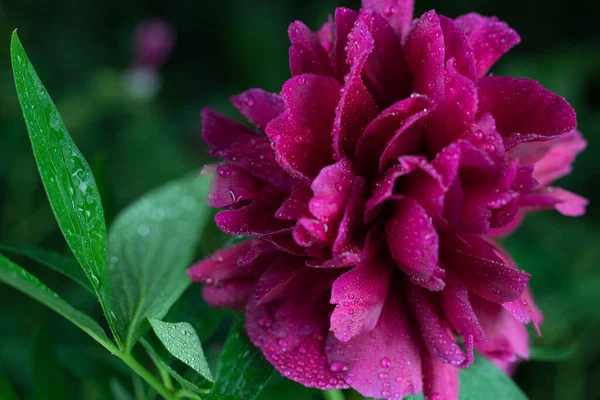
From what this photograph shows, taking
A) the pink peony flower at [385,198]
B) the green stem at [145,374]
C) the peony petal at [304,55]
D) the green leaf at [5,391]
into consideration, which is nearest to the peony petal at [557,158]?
the pink peony flower at [385,198]

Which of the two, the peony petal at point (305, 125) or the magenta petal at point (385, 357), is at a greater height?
the peony petal at point (305, 125)

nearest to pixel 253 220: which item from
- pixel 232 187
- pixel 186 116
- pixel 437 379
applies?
pixel 232 187

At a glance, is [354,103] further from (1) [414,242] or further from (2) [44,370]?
(2) [44,370]

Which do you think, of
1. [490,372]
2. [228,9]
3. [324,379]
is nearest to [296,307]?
[324,379]

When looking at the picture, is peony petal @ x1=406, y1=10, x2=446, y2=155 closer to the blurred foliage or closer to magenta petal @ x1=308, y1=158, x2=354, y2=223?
magenta petal @ x1=308, y1=158, x2=354, y2=223

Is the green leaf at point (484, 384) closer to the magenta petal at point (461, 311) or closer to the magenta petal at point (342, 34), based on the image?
the magenta petal at point (461, 311)
